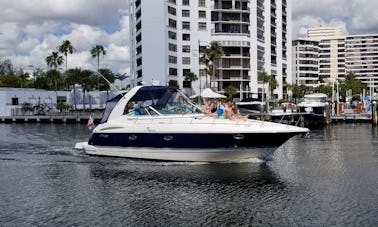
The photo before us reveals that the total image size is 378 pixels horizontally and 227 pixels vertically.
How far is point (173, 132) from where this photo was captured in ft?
89.2

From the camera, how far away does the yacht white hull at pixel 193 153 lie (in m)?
26.8

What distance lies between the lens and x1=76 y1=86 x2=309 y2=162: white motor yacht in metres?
26.1

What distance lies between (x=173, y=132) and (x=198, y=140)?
1.44 metres

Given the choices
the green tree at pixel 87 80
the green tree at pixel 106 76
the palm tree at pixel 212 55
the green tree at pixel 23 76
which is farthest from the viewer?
the green tree at pixel 23 76

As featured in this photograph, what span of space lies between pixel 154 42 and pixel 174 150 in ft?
276

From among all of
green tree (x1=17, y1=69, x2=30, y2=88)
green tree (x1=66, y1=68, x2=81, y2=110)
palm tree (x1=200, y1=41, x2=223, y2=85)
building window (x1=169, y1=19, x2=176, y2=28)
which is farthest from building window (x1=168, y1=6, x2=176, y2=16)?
green tree (x1=17, y1=69, x2=30, y2=88)

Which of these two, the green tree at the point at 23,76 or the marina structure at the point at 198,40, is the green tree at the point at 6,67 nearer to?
the green tree at the point at 23,76

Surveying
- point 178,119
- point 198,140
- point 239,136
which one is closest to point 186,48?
point 178,119

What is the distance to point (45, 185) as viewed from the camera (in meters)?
23.0

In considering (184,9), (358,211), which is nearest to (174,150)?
(358,211)

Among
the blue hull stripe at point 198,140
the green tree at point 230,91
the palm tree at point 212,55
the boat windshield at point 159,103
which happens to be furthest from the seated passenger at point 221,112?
the green tree at point 230,91

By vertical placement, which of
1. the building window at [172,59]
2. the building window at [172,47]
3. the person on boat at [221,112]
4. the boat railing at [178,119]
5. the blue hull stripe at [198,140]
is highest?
the building window at [172,47]

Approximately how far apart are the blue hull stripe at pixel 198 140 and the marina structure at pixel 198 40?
78.7 m

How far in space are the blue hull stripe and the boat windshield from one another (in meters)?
1.63
